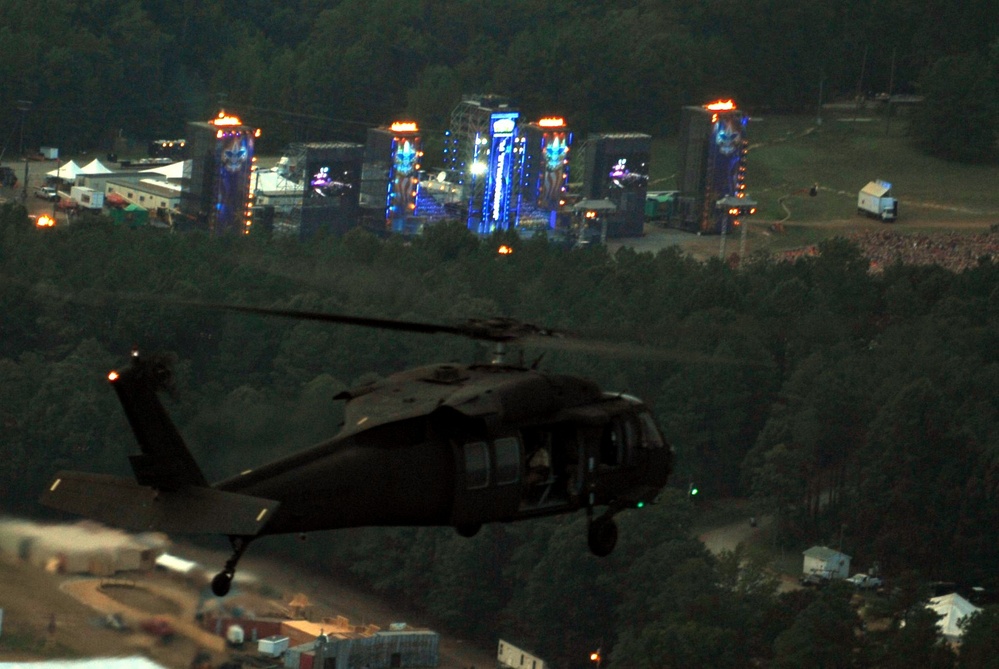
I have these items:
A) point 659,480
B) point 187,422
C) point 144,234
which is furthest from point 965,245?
point 659,480

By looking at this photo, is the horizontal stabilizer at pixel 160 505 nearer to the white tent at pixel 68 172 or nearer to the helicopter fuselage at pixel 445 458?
the helicopter fuselage at pixel 445 458

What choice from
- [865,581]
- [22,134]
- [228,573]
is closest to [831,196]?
[22,134]

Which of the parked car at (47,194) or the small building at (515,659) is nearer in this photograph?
the small building at (515,659)

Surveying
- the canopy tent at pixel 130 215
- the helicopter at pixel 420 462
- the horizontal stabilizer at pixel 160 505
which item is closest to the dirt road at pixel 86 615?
the helicopter at pixel 420 462

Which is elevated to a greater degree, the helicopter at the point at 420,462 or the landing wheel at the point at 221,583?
the helicopter at the point at 420,462

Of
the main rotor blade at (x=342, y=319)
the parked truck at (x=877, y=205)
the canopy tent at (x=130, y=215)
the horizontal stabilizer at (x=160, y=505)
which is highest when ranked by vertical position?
the main rotor blade at (x=342, y=319)

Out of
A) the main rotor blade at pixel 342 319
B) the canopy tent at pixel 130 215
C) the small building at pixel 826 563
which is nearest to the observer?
the main rotor blade at pixel 342 319

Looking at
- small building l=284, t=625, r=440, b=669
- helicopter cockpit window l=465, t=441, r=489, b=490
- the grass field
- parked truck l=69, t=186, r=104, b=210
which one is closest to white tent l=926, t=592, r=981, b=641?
small building l=284, t=625, r=440, b=669
